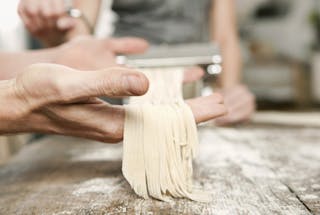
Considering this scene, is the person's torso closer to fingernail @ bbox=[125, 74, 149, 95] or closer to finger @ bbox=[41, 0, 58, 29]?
finger @ bbox=[41, 0, 58, 29]

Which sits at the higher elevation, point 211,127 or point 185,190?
point 185,190

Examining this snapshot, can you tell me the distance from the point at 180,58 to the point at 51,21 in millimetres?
473

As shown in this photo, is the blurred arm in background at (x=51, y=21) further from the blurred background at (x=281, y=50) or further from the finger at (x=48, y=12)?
the blurred background at (x=281, y=50)

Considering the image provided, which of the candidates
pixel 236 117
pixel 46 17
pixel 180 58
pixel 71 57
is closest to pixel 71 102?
pixel 71 57

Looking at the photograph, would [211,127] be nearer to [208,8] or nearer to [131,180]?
[208,8]

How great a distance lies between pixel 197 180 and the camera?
817 millimetres

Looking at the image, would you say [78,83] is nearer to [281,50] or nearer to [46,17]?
[46,17]

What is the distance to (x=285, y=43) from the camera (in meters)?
5.07

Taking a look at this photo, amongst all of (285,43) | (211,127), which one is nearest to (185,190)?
(211,127)

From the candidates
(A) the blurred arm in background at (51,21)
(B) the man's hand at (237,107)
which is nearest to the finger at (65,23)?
(A) the blurred arm in background at (51,21)

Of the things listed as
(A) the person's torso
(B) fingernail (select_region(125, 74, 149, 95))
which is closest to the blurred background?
(A) the person's torso

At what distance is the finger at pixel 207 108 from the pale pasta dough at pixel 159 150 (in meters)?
0.02

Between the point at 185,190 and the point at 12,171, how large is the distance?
0.50m

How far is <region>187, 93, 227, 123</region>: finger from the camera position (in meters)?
0.74
